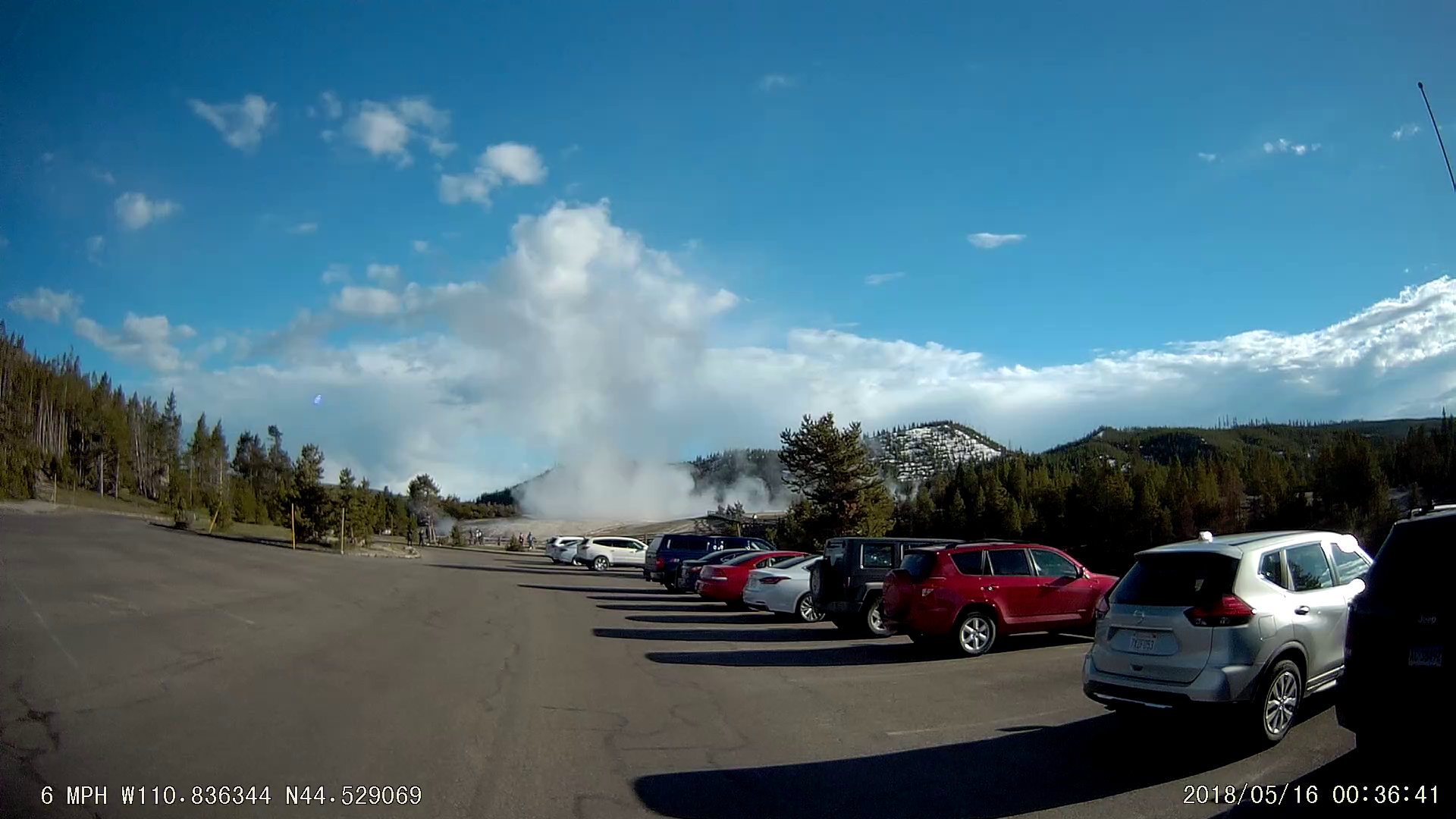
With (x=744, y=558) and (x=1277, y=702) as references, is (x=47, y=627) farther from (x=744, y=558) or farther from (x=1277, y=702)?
(x=1277, y=702)

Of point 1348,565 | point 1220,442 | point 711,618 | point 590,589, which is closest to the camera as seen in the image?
point 1348,565

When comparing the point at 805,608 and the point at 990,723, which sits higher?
the point at 990,723

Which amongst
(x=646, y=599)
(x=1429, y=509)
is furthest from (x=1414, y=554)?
(x=646, y=599)

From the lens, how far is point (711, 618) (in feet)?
64.1

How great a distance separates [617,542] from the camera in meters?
47.6

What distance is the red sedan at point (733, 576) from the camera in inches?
838

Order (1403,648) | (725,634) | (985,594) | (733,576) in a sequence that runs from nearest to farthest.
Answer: (1403,648)
(985,594)
(725,634)
(733,576)

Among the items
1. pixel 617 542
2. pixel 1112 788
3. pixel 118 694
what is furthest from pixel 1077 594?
pixel 617 542

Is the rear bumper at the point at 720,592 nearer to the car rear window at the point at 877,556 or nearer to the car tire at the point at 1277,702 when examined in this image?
the car rear window at the point at 877,556

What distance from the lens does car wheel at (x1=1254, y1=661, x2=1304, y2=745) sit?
22.4ft

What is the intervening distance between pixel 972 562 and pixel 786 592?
641cm

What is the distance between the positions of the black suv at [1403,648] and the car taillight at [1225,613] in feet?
2.64

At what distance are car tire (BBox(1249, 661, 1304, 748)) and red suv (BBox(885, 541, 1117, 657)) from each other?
529cm

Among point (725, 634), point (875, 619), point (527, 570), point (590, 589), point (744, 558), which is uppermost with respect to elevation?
point (744, 558)
